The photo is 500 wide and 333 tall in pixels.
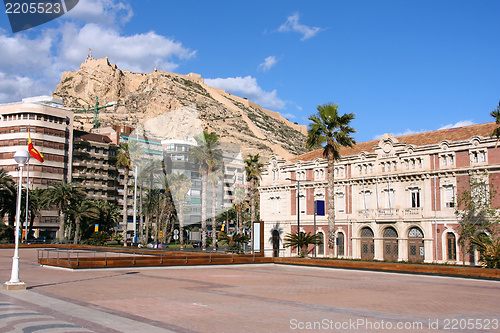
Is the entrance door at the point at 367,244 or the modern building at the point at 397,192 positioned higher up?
the modern building at the point at 397,192

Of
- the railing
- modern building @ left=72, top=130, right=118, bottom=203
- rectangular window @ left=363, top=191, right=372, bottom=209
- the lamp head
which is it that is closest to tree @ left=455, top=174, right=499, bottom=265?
rectangular window @ left=363, top=191, right=372, bottom=209

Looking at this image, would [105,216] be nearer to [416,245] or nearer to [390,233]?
[390,233]

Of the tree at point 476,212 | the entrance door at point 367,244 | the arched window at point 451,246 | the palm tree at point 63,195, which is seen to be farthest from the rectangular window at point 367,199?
the palm tree at point 63,195

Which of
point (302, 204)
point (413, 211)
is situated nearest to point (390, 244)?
point (413, 211)

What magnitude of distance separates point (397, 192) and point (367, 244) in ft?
21.1

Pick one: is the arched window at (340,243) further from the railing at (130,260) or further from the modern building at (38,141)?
the modern building at (38,141)

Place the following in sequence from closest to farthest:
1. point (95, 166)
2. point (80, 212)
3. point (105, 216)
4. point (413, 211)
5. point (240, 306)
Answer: point (240, 306)
point (413, 211)
point (80, 212)
point (105, 216)
point (95, 166)

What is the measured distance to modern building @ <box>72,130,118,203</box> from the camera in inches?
4286

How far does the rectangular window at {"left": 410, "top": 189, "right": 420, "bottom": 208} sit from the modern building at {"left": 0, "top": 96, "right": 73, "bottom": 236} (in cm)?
7146

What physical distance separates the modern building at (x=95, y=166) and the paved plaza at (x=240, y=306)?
89364mm

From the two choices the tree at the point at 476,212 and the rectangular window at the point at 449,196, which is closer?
the tree at the point at 476,212

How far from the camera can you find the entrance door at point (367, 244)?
4950 centimetres

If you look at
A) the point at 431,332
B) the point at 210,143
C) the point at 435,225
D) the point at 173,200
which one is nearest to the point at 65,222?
the point at 173,200

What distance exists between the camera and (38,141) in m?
95.2
